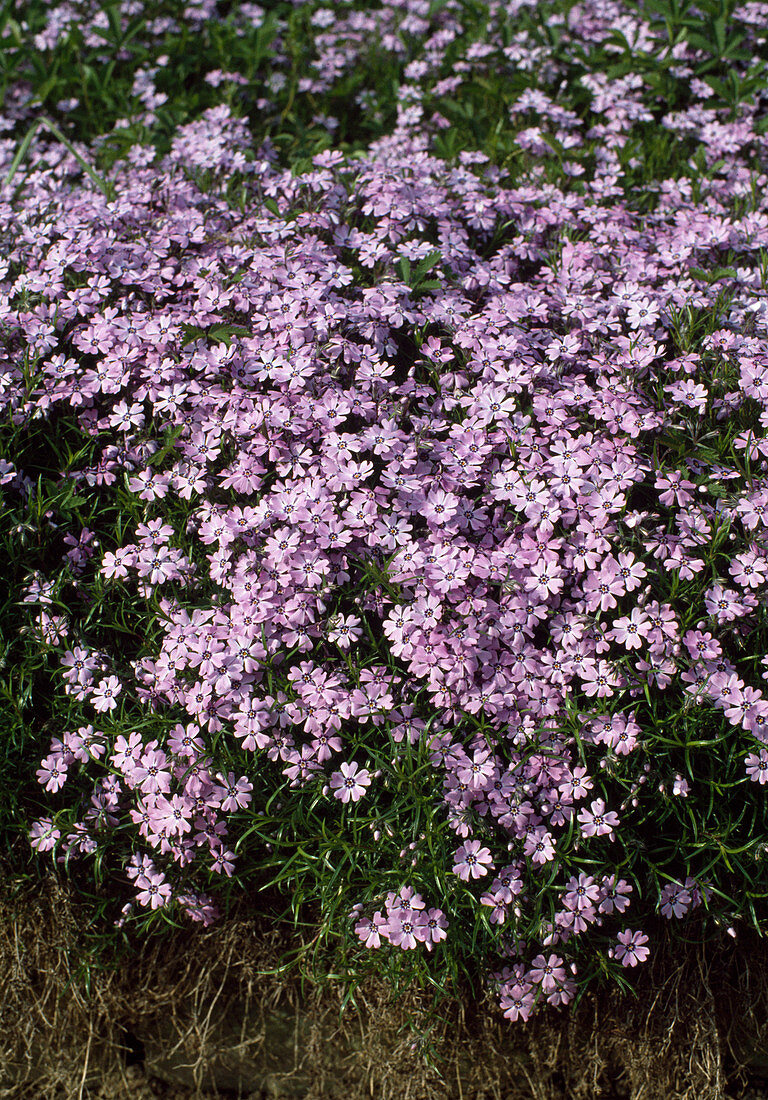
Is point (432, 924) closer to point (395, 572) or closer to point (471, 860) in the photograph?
point (471, 860)

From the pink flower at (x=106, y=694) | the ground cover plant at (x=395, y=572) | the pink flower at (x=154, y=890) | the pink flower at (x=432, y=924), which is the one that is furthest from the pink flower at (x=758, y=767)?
the pink flower at (x=106, y=694)

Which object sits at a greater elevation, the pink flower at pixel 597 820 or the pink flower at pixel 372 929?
the pink flower at pixel 597 820

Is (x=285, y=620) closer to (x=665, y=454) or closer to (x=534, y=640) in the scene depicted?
(x=534, y=640)

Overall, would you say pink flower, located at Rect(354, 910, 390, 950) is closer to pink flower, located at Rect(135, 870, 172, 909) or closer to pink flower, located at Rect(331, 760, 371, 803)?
pink flower, located at Rect(331, 760, 371, 803)

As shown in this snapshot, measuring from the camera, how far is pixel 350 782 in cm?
259

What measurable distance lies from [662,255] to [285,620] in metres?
2.21

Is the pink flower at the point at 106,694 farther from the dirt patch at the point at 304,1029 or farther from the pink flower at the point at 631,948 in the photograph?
the pink flower at the point at 631,948

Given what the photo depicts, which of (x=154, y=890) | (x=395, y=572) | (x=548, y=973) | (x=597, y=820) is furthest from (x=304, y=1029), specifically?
(x=395, y=572)

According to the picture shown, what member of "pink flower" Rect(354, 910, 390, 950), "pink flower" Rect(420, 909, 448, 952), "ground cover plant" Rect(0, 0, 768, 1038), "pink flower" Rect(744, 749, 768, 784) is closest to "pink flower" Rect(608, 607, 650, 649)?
"ground cover plant" Rect(0, 0, 768, 1038)

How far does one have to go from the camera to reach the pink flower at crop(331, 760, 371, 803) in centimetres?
256

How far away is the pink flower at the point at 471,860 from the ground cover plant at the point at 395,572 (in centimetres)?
2

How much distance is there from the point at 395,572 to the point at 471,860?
857 millimetres

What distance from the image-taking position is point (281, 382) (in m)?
2.94

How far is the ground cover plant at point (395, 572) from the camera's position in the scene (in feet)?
8.40
